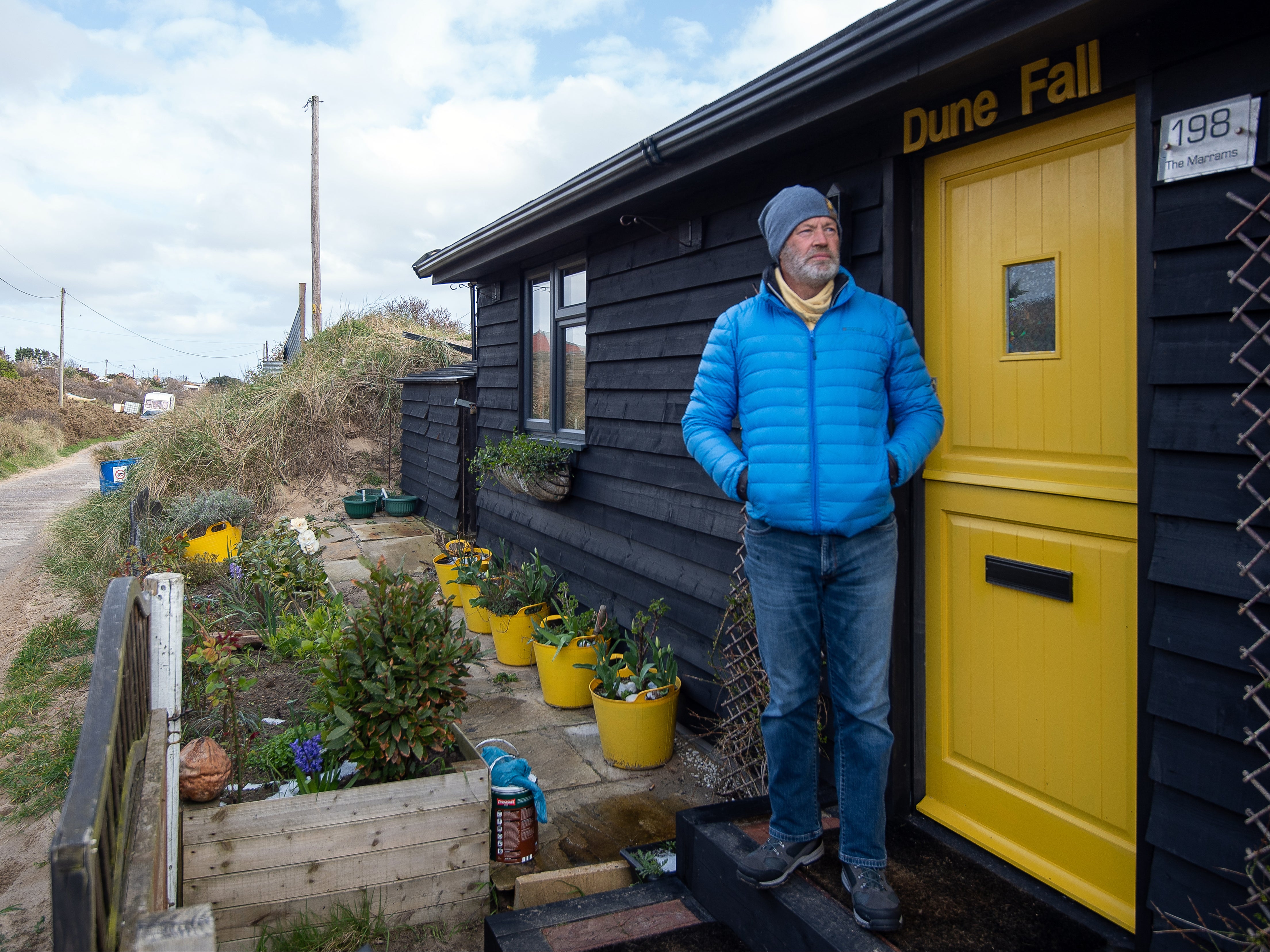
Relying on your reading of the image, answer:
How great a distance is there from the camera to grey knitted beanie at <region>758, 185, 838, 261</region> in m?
1.94

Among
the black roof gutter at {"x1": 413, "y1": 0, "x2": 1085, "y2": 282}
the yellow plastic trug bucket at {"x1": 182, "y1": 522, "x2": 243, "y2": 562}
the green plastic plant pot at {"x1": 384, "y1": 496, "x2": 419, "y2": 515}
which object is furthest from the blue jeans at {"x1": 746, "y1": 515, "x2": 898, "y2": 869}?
the green plastic plant pot at {"x1": 384, "y1": 496, "x2": 419, "y2": 515}

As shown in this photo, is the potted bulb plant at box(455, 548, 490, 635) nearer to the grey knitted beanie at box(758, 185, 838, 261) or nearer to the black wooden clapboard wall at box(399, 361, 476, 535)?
the black wooden clapboard wall at box(399, 361, 476, 535)

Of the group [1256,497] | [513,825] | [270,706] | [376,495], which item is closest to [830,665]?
[1256,497]

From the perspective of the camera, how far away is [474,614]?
5.65 m

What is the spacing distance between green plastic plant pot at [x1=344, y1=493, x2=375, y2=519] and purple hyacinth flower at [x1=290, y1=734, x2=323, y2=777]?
735 cm

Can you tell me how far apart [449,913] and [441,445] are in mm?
6575

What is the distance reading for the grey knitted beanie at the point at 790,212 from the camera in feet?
6.37

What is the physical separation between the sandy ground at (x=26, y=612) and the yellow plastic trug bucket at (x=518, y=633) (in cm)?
237

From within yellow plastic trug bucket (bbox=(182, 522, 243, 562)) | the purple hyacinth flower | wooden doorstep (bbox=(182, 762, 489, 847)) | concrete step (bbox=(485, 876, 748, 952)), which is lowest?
concrete step (bbox=(485, 876, 748, 952))

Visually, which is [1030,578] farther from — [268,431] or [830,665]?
[268,431]

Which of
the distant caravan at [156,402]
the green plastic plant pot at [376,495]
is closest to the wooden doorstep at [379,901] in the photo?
the green plastic plant pot at [376,495]

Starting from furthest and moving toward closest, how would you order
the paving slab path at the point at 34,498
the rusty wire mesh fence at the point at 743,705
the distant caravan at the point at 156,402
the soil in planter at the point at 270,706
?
the distant caravan at the point at 156,402, the paving slab path at the point at 34,498, the rusty wire mesh fence at the point at 743,705, the soil in planter at the point at 270,706

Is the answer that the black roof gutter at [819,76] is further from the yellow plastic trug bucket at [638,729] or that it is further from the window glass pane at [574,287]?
the yellow plastic trug bucket at [638,729]

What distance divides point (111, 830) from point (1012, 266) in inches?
101
